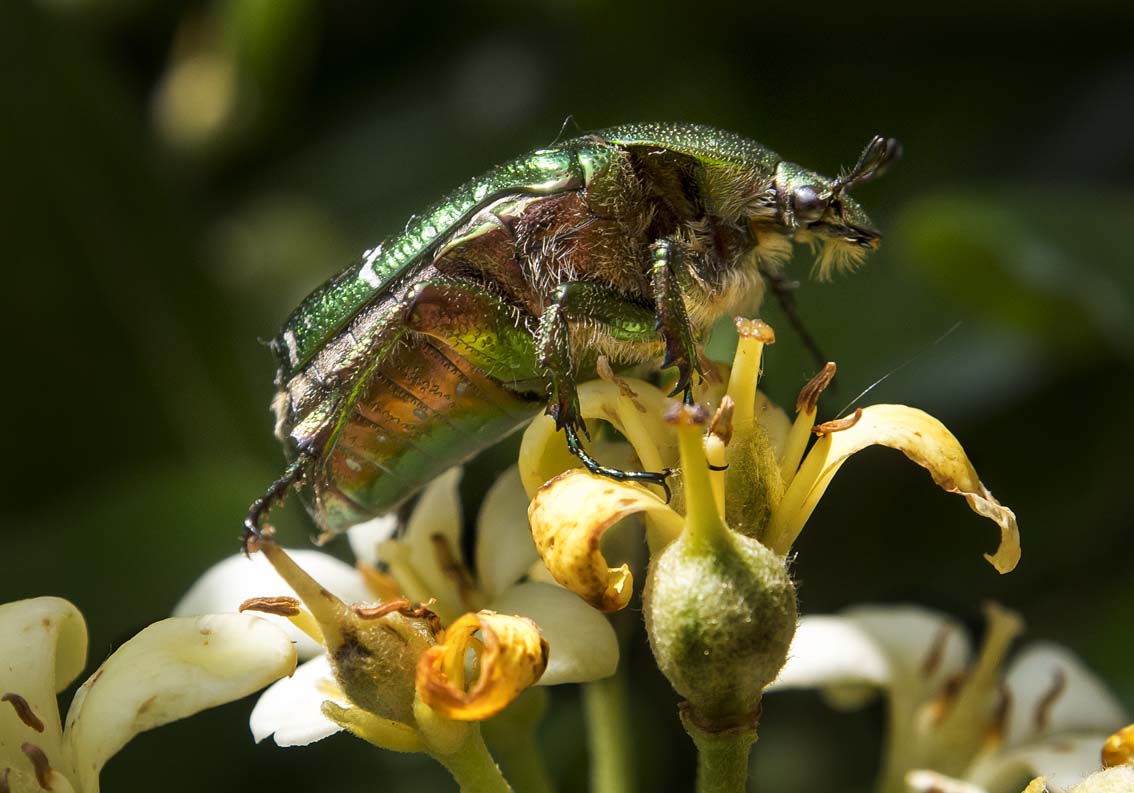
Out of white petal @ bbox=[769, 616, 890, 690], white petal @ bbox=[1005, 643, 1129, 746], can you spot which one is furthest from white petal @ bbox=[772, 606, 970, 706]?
white petal @ bbox=[1005, 643, 1129, 746]

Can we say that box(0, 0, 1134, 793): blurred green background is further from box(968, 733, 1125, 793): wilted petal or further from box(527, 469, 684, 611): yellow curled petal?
box(527, 469, 684, 611): yellow curled petal

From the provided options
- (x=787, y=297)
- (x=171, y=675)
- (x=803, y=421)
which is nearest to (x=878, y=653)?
(x=787, y=297)

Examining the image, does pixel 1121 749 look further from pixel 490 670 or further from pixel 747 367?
pixel 490 670

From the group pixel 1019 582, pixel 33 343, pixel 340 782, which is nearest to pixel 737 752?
pixel 340 782

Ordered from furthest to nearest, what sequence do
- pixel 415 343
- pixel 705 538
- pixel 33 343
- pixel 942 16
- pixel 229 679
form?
1. pixel 942 16
2. pixel 33 343
3. pixel 415 343
4. pixel 229 679
5. pixel 705 538

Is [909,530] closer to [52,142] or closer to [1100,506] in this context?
[1100,506]

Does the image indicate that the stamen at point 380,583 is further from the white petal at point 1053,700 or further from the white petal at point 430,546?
the white petal at point 1053,700
